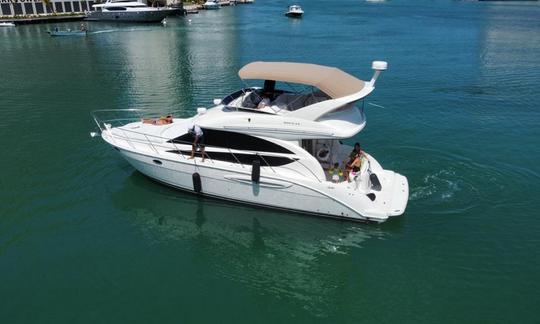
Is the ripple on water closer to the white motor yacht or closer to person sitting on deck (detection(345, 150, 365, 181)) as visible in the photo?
the white motor yacht

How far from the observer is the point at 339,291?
11.5 m

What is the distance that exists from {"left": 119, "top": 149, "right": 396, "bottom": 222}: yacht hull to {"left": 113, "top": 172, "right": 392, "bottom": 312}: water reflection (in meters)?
0.39

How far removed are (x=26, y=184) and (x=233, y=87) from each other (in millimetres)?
17353

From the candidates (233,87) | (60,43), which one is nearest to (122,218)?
(233,87)

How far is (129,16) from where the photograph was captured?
79812 millimetres

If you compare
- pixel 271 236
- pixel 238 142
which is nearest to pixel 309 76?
pixel 238 142

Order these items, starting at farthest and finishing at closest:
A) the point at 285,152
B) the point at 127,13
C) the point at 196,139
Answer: the point at 127,13
the point at 196,139
the point at 285,152

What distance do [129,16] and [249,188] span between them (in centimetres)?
7566

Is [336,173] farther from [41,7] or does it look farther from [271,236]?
[41,7]

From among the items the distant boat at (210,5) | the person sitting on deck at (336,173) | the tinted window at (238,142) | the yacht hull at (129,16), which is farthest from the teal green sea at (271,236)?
the distant boat at (210,5)

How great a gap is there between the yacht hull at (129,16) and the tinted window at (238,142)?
7225cm

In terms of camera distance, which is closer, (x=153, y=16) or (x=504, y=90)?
(x=504, y=90)

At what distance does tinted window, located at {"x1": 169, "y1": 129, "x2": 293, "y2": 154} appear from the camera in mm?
13820

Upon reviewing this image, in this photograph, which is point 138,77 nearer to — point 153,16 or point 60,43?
point 60,43
